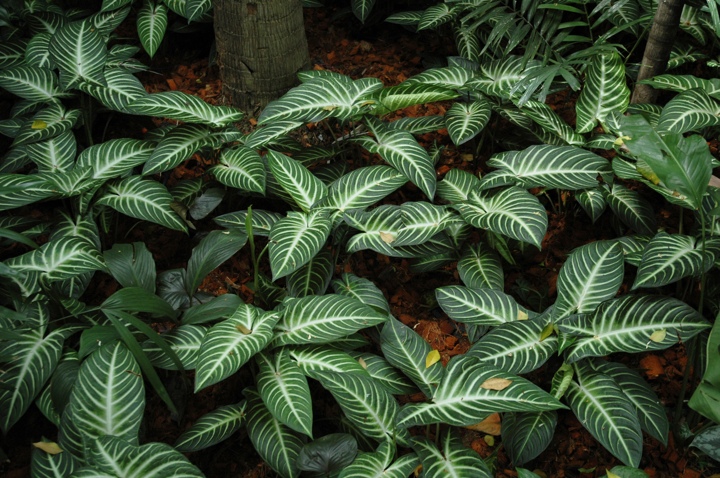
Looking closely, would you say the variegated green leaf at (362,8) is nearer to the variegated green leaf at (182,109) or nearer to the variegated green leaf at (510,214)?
the variegated green leaf at (182,109)

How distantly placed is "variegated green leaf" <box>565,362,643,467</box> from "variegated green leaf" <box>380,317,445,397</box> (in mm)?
432

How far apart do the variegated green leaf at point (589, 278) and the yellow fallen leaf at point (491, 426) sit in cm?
41

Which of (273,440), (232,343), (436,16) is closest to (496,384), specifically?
(273,440)

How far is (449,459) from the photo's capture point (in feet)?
6.51

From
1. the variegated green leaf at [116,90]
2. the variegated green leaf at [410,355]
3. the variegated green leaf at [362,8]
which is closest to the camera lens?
the variegated green leaf at [410,355]

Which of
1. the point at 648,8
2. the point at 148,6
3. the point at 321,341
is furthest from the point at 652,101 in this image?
the point at 148,6

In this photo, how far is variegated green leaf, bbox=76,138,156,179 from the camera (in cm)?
263

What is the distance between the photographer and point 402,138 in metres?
2.69

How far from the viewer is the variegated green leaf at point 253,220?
255 centimetres

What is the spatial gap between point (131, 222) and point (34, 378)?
0.93 m

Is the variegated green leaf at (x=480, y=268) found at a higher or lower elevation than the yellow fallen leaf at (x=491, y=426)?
higher

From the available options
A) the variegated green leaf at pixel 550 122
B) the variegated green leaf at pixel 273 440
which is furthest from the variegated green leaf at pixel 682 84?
the variegated green leaf at pixel 273 440

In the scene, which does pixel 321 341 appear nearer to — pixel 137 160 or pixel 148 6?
pixel 137 160

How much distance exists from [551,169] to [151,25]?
6.76 feet
